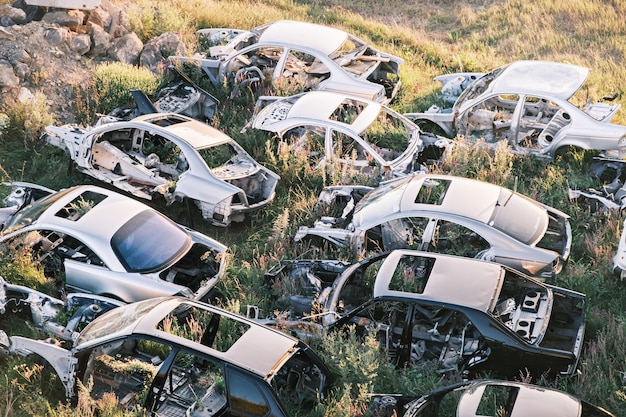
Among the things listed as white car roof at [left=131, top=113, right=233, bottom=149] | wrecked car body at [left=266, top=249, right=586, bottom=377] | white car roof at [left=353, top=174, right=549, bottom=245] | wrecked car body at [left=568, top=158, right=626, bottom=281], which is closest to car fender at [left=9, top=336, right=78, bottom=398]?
wrecked car body at [left=266, top=249, right=586, bottom=377]

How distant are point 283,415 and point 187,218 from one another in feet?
16.4

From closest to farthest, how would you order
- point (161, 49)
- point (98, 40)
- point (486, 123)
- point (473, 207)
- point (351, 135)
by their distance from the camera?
point (473, 207), point (351, 135), point (486, 123), point (98, 40), point (161, 49)

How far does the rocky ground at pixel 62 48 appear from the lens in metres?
14.3

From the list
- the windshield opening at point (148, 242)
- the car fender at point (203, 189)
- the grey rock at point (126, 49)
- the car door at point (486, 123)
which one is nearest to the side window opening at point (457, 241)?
the car fender at point (203, 189)

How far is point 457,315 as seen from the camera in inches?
328

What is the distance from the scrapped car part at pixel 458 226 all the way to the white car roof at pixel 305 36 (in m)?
4.70

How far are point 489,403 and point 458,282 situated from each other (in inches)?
51.7

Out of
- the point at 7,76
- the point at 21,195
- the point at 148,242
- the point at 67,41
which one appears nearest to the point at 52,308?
the point at 148,242

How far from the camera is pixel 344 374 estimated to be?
789 cm

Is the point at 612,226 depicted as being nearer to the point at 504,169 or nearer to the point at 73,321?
the point at 504,169

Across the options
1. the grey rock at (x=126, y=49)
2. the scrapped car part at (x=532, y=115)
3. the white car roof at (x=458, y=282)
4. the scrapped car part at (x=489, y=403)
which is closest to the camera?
the scrapped car part at (x=489, y=403)

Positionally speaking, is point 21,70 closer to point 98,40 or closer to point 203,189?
point 98,40

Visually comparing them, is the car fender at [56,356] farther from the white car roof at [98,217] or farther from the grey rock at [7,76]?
the grey rock at [7,76]

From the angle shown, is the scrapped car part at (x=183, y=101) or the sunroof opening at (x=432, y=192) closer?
the sunroof opening at (x=432, y=192)
